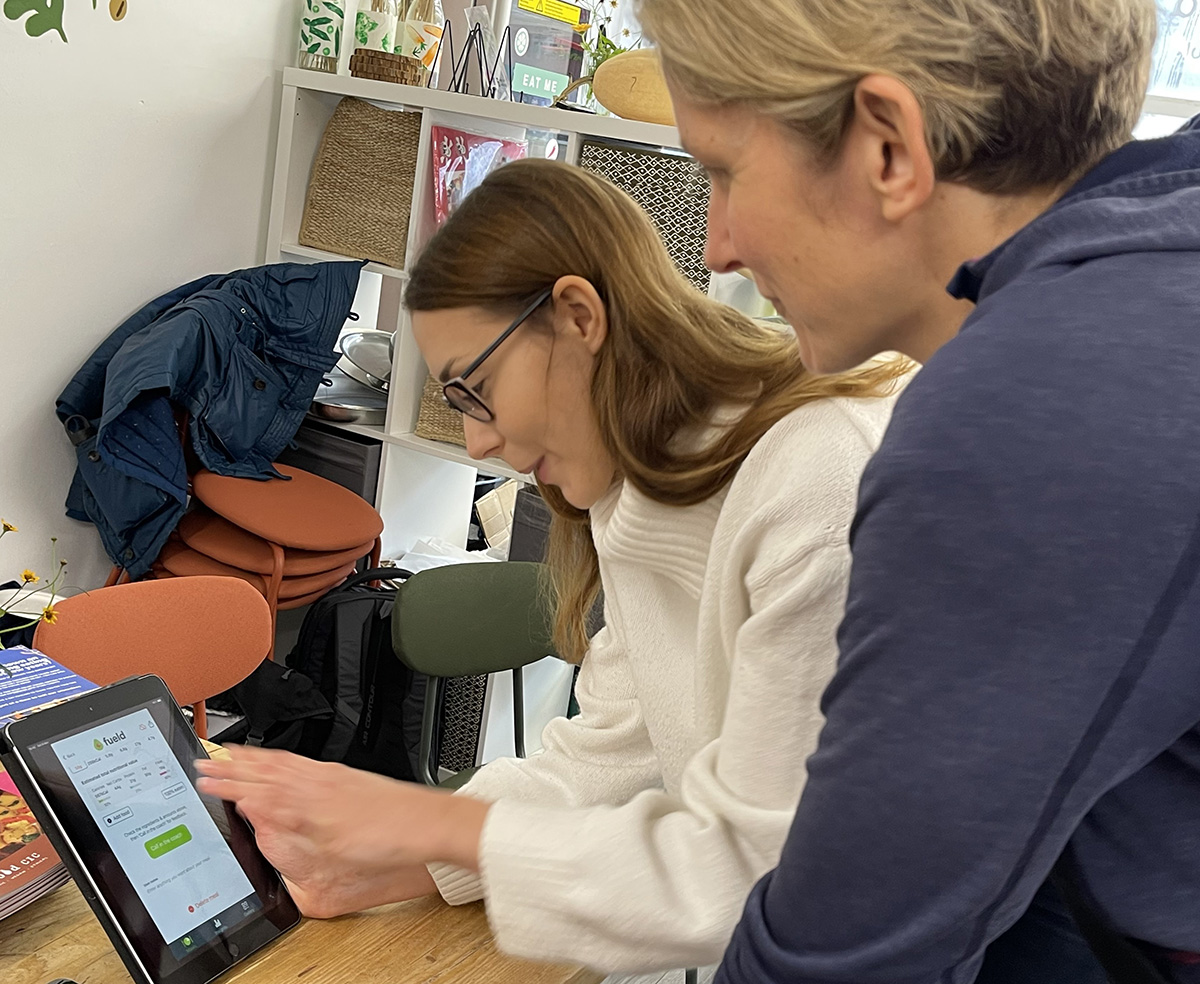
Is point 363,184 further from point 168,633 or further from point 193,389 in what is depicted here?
point 168,633

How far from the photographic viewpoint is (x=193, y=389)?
9.00 feet

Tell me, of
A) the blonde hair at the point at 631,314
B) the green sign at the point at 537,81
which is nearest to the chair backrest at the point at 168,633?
the blonde hair at the point at 631,314

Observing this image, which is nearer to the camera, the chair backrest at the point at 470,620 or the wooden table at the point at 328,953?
the wooden table at the point at 328,953

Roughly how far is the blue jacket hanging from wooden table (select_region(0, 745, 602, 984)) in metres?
1.84

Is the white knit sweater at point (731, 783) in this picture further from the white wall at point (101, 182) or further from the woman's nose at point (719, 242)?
the white wall at point (101, 182)

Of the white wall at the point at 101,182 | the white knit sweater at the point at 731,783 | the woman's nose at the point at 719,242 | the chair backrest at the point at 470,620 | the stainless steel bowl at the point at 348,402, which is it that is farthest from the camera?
the stainless steel bowl at the point at 348,402

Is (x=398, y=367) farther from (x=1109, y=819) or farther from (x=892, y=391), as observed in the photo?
(x=1109, y=819)

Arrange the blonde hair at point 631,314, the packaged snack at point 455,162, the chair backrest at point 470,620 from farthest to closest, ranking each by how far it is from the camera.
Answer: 1. the packaged snack at point 455,162
2. the chair backrest at point 470,620
3. the blonde hair at point 631,314

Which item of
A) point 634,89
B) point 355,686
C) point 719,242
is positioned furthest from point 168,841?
point 634,89

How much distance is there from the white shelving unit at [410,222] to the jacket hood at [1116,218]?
2103 mm

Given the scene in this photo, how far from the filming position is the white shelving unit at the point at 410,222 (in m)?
2.79

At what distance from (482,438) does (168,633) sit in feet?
2.94

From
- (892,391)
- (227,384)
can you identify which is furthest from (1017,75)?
(227,384)

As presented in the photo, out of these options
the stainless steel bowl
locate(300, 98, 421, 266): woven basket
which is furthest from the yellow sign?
the stainless steel bowl
